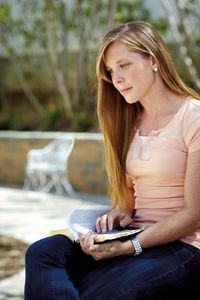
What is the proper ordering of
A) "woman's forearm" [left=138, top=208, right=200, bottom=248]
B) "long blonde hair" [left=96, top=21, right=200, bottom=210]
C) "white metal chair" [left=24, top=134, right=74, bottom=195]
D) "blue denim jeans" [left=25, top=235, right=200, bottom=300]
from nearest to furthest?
"blue denim jeans" [left=25, top=235, right=200, bottom=300]
"woman's forearm" [left=138, top=208, right=200, bottom=248]
"long blonde hair" [left=96, top=21, right=200, bottom=210]
"white metal chair" [left=24, top=134, right=74, bottom=195]

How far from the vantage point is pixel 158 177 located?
7.07ft

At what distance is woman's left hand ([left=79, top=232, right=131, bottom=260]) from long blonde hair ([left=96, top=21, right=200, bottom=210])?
1.05ft

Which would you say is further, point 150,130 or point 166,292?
point 150,130

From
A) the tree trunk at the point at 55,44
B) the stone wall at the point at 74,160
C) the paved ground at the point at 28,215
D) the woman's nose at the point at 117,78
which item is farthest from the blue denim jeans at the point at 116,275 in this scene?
the tree trunk at the point at 55,44

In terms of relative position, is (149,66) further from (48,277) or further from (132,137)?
(48,277)

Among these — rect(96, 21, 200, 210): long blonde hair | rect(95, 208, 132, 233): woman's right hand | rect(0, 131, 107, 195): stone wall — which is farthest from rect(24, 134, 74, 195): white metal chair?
rect(95, 208, 132, 233): woman's right hand

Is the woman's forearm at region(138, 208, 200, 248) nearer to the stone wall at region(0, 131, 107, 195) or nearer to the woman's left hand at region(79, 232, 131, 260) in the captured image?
the woman's left hand at region(79, 232, 131, 260)

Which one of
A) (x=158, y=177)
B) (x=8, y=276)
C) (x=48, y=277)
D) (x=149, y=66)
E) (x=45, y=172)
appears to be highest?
(x=149, y=66)


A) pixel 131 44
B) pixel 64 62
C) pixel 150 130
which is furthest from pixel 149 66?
pixel 64 62

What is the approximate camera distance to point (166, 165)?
2.13 metres

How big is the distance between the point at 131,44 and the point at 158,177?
1.55ft

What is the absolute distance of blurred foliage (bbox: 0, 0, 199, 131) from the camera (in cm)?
1180

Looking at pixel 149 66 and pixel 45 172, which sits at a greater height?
pixel 149 66

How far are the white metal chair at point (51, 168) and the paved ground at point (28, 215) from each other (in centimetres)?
33
